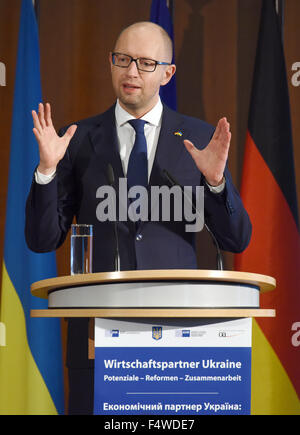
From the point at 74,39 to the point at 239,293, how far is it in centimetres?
261

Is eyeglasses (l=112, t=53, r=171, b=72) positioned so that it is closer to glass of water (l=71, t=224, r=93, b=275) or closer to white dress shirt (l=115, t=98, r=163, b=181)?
white dress shirt (l=115, t=98, r=163, b=181)

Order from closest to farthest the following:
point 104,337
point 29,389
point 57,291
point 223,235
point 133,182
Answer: point 104,337 → point 57,291 → point 223,235 → point 133,182 → point 29,389

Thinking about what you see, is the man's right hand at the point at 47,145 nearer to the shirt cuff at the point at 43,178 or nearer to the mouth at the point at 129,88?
the shirt cuff at the point at 43,178

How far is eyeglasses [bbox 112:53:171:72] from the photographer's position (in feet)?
7.23

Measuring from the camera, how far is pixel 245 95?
3602 mm

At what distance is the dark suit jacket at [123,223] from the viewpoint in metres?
1.91

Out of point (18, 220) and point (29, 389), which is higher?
point (18, 220)

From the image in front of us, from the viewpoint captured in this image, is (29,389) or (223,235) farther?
(29,389)

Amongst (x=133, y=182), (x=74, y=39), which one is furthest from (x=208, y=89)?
(x=133, y=182)

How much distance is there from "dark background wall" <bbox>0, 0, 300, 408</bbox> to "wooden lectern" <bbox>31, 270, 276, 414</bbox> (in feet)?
7.09

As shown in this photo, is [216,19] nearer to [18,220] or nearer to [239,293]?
[18,220]

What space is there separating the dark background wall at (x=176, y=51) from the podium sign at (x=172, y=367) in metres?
2.20

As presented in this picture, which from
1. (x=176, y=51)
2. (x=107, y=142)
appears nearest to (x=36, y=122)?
(x=107, y=142)

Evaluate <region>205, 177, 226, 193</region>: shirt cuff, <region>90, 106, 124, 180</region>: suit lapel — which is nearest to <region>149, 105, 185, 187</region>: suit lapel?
<region>90, 106, 124, 180</region>: suit lapel
